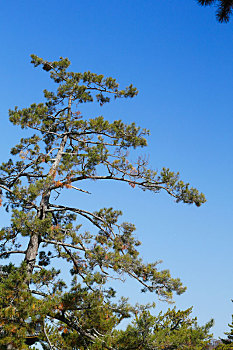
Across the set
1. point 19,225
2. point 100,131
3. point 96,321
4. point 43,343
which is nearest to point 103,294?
point 96,321

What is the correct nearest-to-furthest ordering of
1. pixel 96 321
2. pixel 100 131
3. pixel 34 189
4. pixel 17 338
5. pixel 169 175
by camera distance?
pixel 17 338
pixel 96 321
pixel 34 189
pixel 169 175
pixel 100 131

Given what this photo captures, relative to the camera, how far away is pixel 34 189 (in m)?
8.71

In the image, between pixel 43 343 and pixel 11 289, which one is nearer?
pixel 11 289

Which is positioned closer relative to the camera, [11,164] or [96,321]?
[96,321]

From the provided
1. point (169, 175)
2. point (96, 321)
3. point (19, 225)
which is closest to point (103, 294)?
point (96, 321)

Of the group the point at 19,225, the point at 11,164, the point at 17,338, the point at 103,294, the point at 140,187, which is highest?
the point at 11,164

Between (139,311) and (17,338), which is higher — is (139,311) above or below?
above

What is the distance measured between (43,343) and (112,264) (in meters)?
2.74

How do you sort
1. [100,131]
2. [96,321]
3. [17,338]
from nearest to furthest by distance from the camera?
[17,338], [96,321], [100,131]

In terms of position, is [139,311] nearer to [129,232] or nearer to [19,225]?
[129,232]

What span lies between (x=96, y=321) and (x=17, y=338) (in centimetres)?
194

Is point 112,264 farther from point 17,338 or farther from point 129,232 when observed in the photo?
point 17,338

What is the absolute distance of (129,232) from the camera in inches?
376

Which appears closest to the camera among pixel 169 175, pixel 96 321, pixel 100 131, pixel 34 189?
pixel 96 321
